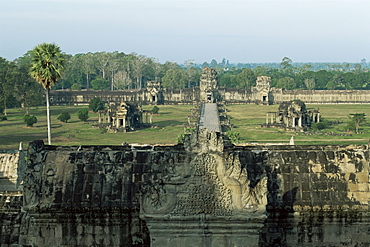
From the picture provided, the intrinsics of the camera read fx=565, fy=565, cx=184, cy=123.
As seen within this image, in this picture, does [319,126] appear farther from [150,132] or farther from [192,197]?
[192,197]

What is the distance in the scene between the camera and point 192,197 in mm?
10273

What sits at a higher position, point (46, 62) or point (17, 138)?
point (46, 62)

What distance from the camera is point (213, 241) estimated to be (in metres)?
10.3

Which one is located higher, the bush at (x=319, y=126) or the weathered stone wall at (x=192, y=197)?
the weathered stone wall at (x=192, y=197)

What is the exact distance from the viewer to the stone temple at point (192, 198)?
1024 centimetres

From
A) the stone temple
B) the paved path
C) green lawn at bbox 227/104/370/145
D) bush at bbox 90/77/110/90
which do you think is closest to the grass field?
green lawn at bbox 227/104/370/145

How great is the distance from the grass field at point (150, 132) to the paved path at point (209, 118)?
3.13 m

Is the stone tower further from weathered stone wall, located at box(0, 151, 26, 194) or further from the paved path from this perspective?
weathered stone wall, located at box(0, 151, 26, 194)

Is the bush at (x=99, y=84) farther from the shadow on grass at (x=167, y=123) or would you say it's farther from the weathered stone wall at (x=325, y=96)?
the shadow on grass at (x=167, y=123)

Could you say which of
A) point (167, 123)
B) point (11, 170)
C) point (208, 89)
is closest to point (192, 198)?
point (11, 170)

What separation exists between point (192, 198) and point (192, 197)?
0.7 inches

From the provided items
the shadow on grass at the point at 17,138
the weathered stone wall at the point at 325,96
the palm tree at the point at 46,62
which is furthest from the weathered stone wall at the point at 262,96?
the palm tree at the point at 46,62

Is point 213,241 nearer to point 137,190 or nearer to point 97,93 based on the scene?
point 137,190

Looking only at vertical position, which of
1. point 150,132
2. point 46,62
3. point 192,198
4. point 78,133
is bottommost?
point 150,132
